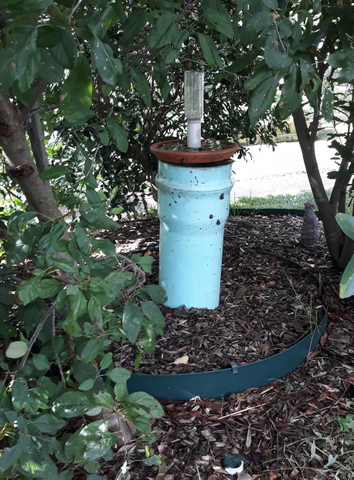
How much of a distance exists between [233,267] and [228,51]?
1.46m

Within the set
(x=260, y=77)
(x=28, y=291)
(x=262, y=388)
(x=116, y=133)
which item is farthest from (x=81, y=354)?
(x=262, y=388)

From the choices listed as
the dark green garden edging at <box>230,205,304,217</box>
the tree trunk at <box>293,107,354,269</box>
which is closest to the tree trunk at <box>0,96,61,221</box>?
the tree trunk at <box>293,107,354,269</box>

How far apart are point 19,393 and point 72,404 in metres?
0.15

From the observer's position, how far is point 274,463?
1.86 metres

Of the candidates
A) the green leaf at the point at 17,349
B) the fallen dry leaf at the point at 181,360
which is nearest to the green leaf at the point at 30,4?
the green leaf at the point at 17,349

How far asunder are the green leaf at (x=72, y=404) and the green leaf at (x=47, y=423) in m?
0.02

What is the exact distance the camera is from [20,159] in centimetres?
156

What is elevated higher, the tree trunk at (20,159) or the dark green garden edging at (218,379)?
the tree trunk at (20,159)

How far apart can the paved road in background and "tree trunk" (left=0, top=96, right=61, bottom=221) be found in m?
3.59

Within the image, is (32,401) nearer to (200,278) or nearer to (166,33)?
(166,33)

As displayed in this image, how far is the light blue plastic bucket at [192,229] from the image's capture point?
2299mm

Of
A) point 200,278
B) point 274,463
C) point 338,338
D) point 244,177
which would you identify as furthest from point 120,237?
point 244,177

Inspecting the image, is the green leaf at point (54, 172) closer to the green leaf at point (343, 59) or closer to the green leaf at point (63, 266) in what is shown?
the green leaf at point (63, 266)

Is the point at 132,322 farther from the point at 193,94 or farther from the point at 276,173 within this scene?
the point at 276,173
